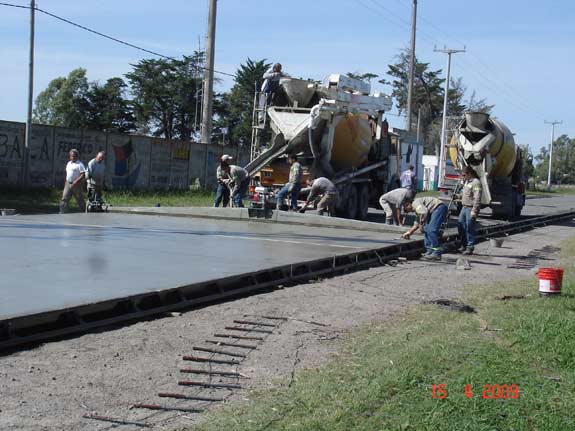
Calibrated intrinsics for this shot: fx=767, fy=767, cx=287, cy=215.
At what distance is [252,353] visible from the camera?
6457 mm

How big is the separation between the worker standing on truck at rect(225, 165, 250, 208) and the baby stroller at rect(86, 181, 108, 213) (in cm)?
309

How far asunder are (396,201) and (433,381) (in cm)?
1067

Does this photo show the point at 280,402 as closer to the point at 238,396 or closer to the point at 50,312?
the point at 238,396

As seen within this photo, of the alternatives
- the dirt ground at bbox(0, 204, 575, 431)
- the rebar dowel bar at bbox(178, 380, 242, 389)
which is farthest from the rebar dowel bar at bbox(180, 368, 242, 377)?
the rebar dowel bar at bbox(178, 380, 242, 389)

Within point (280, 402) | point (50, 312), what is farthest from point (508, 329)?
point (50, 312)

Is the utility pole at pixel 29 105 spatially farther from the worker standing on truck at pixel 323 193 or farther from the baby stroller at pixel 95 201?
the worker standing on truck at pixel 323 193

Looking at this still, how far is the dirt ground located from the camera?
4.81m

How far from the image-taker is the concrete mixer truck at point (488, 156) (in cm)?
2238

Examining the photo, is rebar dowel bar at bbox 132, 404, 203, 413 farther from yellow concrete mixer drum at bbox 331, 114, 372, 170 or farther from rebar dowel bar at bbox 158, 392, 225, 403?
yellow concrete mixer drum at bbox 331, 114, 372, 170

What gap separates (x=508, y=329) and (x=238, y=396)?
134 inches

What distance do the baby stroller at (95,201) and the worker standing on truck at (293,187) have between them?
4033 mm

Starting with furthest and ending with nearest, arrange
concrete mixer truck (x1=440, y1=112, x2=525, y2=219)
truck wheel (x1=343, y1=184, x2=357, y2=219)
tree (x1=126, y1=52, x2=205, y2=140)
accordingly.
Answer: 1. tree (x1=126, y1=52, x2=205, y2=140)
2. concrete mixer truck (x1=440, y1=112, x2=525, y2=219)
3. truck wheel (x1=343, y1=184, x2=357, y2=219)

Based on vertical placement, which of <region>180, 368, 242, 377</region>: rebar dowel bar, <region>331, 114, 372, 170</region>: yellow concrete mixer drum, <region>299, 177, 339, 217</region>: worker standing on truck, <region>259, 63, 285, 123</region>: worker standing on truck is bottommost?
<region>180, 368, 242, 377</region>: rebar dowel bar

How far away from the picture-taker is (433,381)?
217 inches
